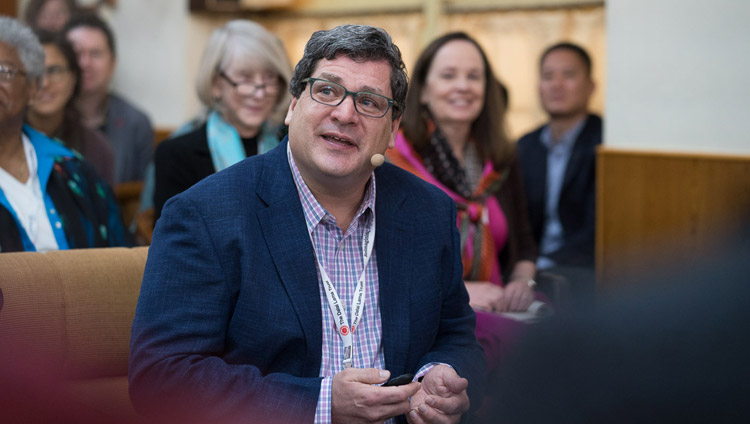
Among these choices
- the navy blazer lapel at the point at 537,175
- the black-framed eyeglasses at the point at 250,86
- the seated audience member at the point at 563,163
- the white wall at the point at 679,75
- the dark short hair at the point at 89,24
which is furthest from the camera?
the dark short hair at the point at 89,24

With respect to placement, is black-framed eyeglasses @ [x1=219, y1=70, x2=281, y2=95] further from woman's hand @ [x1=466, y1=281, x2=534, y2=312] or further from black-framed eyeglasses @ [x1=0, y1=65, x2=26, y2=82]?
woman's hand @ [x1=466, y1=281, x2=534, y2=312]

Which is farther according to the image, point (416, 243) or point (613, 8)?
point (613, 8)

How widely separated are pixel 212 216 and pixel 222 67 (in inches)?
66.7

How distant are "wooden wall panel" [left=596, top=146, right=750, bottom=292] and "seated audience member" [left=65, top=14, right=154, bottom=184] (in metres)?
2.90

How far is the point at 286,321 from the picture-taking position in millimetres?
1654

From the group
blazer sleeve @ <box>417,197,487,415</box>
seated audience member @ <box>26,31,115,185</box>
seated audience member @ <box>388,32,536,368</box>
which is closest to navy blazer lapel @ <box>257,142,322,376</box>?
blazer sleeve @ <box>417,197,487,415</box>

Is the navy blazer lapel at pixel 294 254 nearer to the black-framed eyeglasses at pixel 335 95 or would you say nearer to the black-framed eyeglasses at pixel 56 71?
the black-framed eyeglasses at pixel 335 95

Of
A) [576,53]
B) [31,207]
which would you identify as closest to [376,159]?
[31,207]

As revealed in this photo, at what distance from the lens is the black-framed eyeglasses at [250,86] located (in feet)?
10.4

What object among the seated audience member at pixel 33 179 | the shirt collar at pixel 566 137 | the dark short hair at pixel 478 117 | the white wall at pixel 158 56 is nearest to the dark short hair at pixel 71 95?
the seated audience member at pixel 33 179

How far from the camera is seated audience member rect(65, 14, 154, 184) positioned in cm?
508

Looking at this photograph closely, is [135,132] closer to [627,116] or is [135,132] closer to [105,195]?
[105,195]

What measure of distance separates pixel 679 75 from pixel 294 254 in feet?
9.65

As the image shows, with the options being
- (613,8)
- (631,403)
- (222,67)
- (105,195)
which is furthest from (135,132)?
(631,403)
